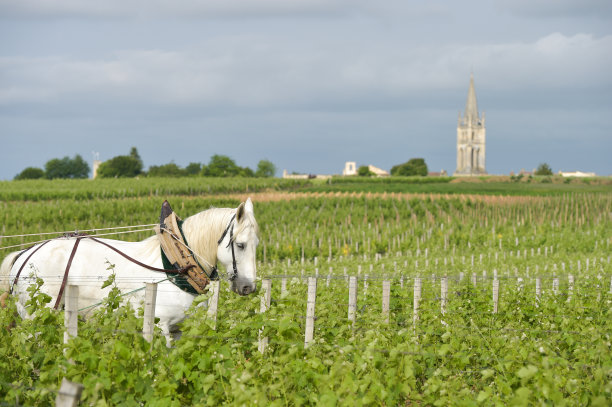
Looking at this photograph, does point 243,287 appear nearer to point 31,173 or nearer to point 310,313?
point 310,313

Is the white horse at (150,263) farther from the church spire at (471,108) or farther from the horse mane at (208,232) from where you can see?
the church spire at (471,108)

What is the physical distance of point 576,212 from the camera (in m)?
47.7

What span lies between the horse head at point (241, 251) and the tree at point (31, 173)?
469 feet

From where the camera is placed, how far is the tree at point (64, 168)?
14888 centimetres

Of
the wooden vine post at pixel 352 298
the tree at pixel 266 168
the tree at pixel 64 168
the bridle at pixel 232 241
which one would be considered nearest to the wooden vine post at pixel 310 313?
the bridle at pixel 232 241

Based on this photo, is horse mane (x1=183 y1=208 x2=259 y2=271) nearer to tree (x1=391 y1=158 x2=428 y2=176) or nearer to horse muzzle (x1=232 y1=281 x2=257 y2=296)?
horse muzzle (x1=232 y1=281 x2=257 y2=296)

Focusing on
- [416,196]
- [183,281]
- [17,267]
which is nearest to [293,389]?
[183,281]

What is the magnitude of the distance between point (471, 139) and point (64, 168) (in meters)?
109

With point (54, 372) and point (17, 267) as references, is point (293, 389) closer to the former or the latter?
point (54, 372)

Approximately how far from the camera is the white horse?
6.20m

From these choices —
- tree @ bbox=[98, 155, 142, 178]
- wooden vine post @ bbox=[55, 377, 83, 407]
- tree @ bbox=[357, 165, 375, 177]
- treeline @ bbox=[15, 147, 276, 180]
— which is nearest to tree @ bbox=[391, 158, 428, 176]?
tree @ bbox=[357, 165, 375, 177]

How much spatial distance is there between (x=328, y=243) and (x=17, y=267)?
87.7 ft

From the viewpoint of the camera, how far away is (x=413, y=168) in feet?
517

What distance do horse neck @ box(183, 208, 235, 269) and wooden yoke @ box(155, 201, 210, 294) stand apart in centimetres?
9
